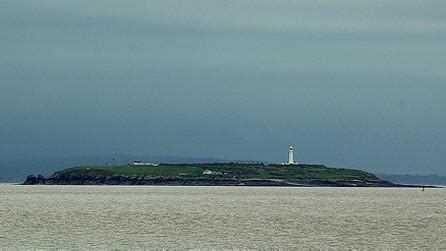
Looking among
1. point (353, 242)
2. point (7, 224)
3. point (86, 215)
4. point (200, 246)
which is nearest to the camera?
point (200, 246)

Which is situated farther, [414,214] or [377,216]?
[414,214]

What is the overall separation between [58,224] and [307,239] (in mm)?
16975

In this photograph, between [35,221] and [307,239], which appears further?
[35,221]

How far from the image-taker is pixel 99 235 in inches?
2185

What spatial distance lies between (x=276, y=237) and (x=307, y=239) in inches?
67.7

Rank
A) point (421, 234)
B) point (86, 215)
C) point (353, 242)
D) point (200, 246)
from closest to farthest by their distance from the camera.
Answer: point (200, 246)
point (353, 242)
point (421, 234)
point (86, 215)

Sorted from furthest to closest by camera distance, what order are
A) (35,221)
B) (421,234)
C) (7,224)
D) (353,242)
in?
(35,221) → (7,224) → (421,234) → (353,242)

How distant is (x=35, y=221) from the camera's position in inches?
2717

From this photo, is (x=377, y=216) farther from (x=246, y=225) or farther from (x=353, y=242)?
(x=353, y=242)

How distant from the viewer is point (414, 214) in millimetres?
87000

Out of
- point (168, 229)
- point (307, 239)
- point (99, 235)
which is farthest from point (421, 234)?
point (99, 235)

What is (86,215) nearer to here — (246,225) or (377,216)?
(246,225)

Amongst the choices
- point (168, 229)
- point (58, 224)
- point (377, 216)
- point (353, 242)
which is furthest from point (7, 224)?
point (377, 216)

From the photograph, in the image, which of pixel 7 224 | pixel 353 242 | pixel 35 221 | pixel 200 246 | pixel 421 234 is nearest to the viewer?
→ pixel 200 246
